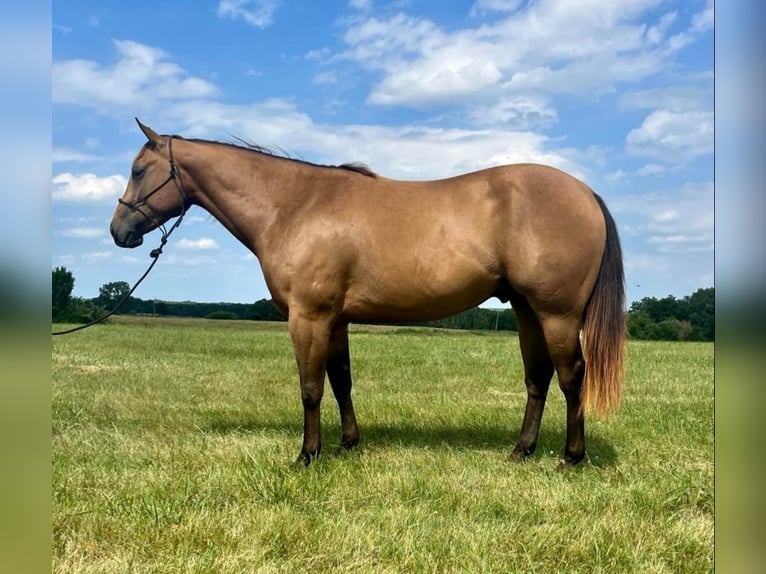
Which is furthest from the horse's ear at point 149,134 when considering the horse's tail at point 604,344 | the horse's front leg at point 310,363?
the horse's tail at point 604,344

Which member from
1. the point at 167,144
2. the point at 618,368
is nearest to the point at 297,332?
the point at 167,144

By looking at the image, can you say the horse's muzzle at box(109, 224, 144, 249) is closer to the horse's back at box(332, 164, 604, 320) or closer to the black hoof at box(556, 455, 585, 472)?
the horse's back at box(332, 164, 604, 320)

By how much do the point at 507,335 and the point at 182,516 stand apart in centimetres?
1694

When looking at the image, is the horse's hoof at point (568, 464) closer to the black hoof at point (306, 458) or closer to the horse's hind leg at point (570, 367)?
the horse's hind leg at point (570, 367)

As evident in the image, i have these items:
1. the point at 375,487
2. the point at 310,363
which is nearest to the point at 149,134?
the point at 310,363

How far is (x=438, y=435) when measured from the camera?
5.46 m

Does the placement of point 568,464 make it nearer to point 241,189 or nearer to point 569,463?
point 569,463

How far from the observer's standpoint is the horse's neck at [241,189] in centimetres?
466

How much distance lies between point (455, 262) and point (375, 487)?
172 cm

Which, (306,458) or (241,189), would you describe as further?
(241,189)

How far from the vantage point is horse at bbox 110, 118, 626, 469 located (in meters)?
4.25

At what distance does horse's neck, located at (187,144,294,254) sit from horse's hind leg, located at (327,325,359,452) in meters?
1.01

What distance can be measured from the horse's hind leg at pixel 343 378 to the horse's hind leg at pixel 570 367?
169 centimetres
